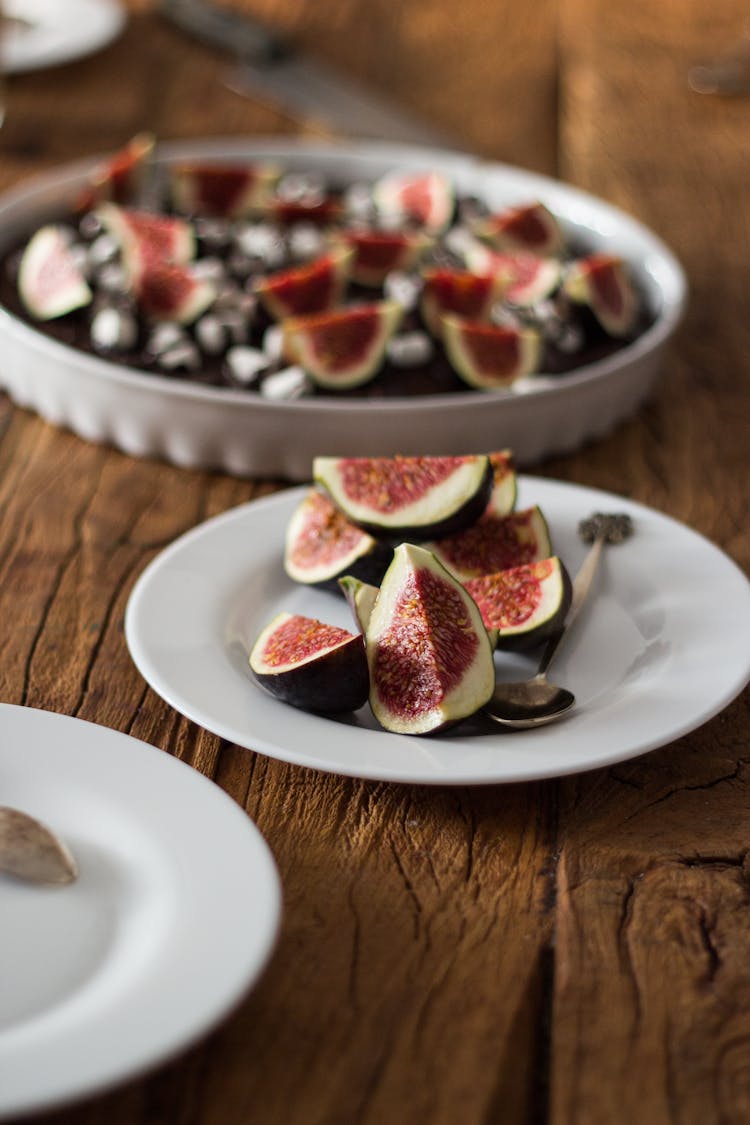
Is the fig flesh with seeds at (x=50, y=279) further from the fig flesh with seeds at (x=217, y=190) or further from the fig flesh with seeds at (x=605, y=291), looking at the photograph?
the fig flesh with seeds at (x=605, y=291)

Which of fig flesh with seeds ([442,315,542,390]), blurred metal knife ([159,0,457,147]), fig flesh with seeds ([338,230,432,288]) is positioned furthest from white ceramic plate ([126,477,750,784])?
blurred metal knife ([159,0,457,147])

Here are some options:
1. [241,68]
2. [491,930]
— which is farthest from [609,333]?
[241,68]

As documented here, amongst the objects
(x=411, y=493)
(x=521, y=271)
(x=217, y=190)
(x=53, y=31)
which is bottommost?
(x=53, y=31)

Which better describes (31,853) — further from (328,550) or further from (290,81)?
(290,81)

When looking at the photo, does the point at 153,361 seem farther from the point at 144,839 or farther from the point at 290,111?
the point at 290,111

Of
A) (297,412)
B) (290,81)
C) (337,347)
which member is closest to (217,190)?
(337,347)

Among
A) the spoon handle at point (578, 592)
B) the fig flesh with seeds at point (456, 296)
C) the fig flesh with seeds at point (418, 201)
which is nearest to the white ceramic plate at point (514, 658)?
the spoon handle at point (578, 592)

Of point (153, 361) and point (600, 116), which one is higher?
point (153, 361)
